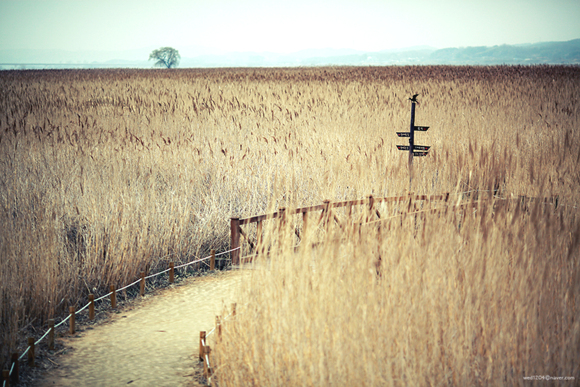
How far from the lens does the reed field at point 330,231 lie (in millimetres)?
3396

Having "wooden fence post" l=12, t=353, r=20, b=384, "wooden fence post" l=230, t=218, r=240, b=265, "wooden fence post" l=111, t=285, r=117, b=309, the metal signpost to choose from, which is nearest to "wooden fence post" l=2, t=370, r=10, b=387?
"wooden fence post" l=12, t=353, r=20, b=384

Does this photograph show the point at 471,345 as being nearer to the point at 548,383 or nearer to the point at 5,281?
the point at 548,383

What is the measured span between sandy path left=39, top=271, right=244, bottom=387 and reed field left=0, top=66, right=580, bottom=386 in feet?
1.64

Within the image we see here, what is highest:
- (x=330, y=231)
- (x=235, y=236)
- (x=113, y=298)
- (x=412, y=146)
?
(x=412, y=146)

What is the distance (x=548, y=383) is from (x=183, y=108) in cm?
1425

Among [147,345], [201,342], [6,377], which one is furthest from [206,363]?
[6,377]

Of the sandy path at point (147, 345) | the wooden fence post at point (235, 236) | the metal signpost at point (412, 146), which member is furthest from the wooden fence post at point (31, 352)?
the metal signpost at point (412, 146)

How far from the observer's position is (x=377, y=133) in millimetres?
12117

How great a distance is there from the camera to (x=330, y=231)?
4.45 m

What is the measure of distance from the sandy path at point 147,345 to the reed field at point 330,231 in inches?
19.6

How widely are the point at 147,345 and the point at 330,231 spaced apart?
199 cm

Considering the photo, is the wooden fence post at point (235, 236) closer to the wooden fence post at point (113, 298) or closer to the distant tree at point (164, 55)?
the wooden fence post at point (113, 298)

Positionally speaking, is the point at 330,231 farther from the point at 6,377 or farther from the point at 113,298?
the point at 6,377

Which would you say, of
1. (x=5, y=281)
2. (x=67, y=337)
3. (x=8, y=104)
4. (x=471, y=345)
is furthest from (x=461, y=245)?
(x=8, y=104)
